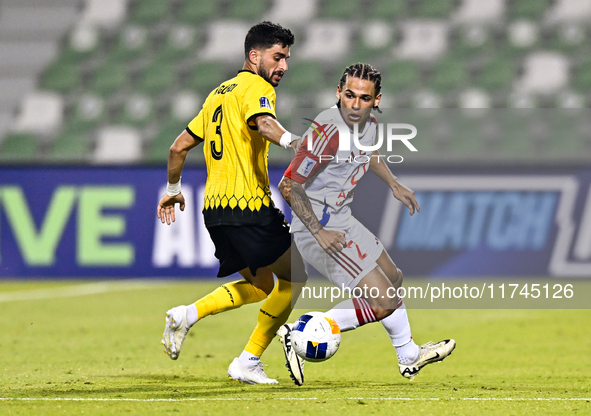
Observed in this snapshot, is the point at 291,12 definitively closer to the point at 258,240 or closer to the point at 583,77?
the point at 583,77

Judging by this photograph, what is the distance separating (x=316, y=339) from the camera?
4633mm

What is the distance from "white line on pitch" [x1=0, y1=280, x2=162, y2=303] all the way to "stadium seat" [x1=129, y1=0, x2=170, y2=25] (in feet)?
23.7

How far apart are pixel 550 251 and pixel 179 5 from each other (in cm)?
979

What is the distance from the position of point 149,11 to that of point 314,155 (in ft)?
42.7

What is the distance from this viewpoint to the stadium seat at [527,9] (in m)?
15.6

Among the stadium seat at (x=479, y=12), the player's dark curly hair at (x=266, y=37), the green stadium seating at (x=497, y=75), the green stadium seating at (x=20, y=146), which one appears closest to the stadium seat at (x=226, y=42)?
the green stadium seating at (x=20, y=146)

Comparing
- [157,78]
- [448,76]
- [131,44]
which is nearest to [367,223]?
[448,76]

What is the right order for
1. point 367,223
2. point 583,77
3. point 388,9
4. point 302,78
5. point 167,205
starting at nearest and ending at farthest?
1. point 167,205
2. point 367,223
3. point 583,77
4. point 302,78
5. point 388,9

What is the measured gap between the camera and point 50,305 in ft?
30.7

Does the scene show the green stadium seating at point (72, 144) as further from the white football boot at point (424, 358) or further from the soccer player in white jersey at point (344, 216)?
the white football boot at point (424, 358)

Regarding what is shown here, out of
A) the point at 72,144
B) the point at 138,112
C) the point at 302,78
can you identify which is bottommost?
the point at 72,144

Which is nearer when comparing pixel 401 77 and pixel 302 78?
pixel 401 77

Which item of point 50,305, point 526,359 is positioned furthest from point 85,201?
point 526,359

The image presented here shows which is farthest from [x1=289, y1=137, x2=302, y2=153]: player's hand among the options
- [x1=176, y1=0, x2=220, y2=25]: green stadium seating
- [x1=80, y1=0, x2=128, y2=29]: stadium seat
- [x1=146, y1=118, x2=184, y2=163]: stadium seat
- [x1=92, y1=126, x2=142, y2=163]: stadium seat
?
[x1=80, y1=0, x2=128, y2=29]: stadium seat
